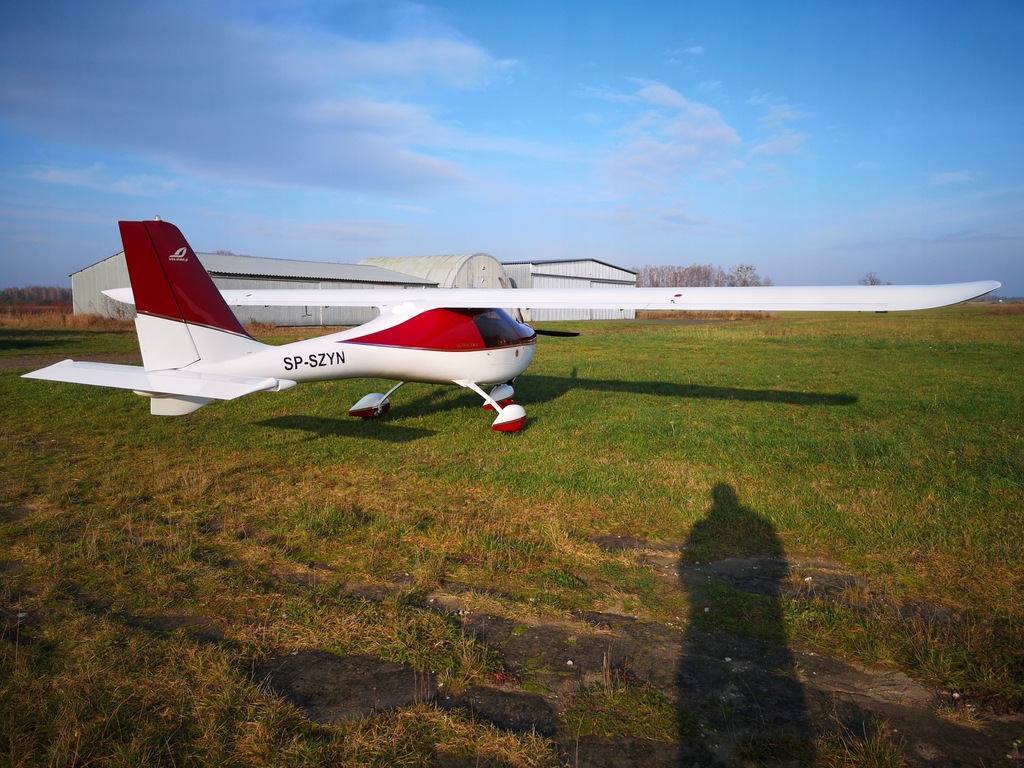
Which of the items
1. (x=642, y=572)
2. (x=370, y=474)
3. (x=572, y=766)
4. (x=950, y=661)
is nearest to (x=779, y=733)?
(x=572, y=766)

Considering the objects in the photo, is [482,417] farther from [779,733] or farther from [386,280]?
[386,280]

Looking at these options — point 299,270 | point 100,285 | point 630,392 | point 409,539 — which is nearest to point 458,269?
point 299,270

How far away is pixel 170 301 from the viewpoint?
6.65m

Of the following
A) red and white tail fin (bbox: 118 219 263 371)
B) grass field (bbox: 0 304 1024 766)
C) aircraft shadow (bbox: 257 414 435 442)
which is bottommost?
grass field (bbox: 0 304 1024 766)

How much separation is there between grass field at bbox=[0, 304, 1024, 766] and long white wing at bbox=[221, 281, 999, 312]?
1.91 m

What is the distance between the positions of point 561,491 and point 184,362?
15.0 ft

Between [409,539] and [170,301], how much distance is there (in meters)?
4.05

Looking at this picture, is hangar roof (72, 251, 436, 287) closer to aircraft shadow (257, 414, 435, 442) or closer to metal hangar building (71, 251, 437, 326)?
metal hangar building (71, 251, 437, 326)

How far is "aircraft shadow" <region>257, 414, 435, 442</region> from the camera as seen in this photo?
28.9 feet

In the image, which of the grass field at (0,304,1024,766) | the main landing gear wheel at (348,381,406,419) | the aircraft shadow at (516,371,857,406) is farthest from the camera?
the aircraft shadow at (516,371,857,406)

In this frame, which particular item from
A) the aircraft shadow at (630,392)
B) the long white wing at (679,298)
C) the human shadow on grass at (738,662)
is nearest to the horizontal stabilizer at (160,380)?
the long white wing at (679,298)

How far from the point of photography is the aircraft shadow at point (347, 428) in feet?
28.9

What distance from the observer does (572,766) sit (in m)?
2.54

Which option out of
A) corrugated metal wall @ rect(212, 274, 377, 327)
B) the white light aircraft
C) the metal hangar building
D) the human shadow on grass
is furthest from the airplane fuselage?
corrugated metal wall @ rect(212, 274, 377, 327)
